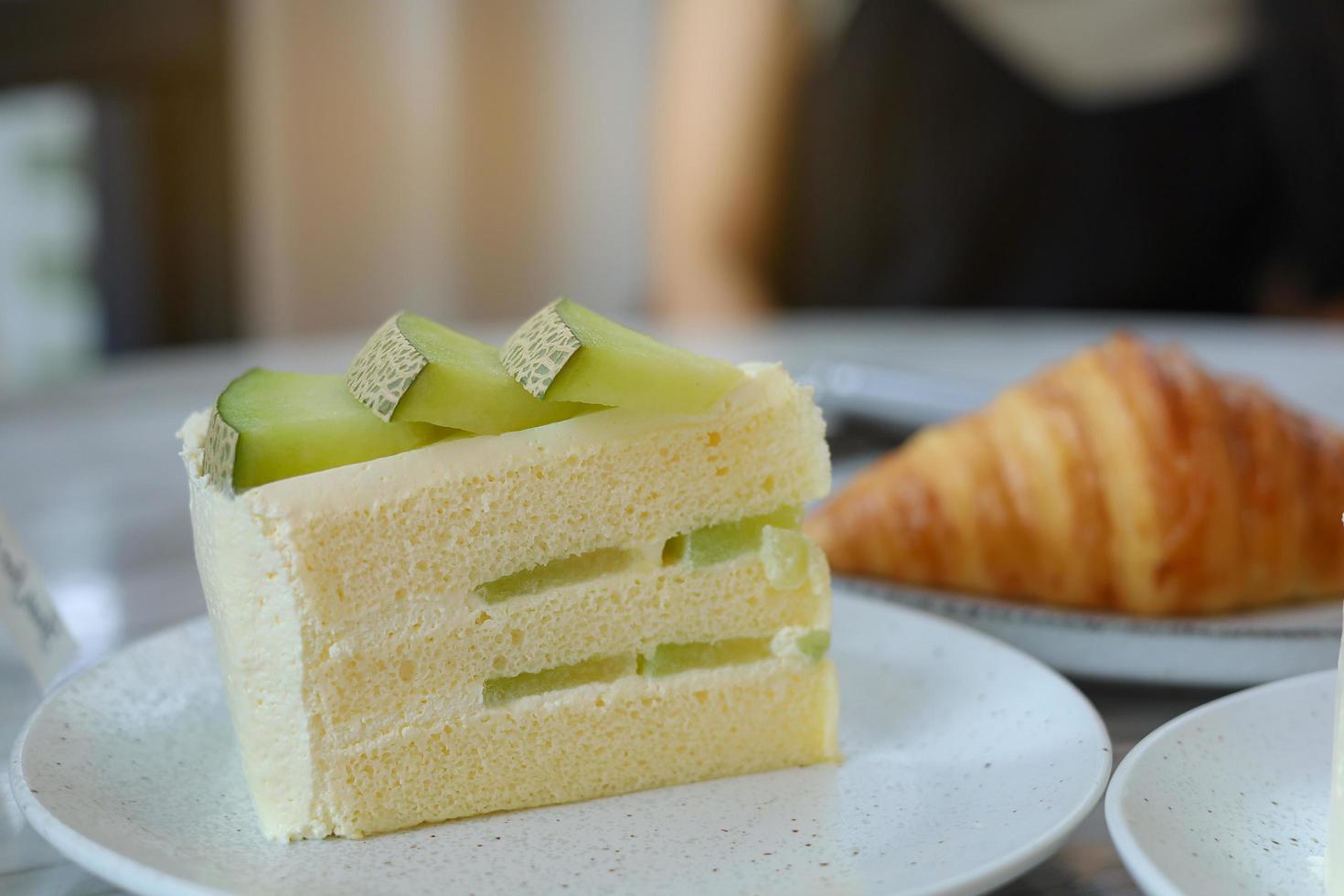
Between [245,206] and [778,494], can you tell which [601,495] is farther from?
[245,206]

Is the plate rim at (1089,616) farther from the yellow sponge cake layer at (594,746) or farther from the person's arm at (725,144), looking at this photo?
the person's arm at (725,144)

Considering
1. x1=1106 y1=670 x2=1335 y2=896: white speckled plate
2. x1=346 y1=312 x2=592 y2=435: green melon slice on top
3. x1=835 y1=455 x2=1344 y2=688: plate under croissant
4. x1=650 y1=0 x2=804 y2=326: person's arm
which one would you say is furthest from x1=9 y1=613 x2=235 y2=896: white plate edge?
x1=650 y1=0 x2=804 y2=326: person's arm

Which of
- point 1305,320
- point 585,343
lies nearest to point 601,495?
point 585,343

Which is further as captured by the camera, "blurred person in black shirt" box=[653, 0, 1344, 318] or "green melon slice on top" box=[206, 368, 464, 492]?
"blurred person in black shirt" box=[653, 0, 1344, 318]

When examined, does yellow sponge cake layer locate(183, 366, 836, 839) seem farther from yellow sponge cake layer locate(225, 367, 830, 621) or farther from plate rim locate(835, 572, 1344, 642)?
plate rim locate(835, 572, 1344, 642)

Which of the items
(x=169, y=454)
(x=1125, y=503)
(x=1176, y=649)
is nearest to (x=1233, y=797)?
(x=1176, y=649)

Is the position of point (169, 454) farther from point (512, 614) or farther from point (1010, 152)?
point (1010, 152)
